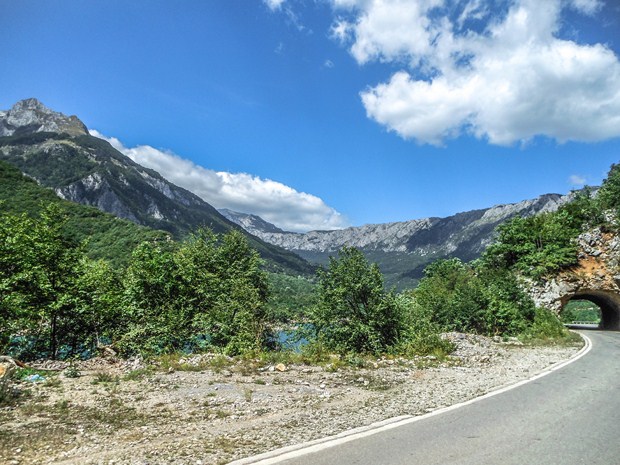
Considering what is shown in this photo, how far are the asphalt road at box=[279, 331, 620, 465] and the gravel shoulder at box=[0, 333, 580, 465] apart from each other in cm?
87

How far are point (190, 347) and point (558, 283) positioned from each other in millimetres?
39085

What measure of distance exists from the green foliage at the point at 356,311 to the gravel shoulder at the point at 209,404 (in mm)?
2917

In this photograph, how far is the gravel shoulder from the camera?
19.7ft

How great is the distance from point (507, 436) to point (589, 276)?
41.2 metres

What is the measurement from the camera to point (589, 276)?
3859cm

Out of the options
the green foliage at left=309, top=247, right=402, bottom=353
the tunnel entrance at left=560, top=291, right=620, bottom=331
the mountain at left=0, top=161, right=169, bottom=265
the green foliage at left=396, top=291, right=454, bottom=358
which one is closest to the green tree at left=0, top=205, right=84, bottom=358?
the green foliage at left=309, top=247, right=402, bottom=353

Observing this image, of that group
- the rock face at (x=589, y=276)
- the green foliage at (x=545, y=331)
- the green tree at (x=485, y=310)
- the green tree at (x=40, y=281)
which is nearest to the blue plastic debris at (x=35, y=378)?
the green tree at (x=40, y=281)

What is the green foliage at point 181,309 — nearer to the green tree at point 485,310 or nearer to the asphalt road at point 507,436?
the asphalt road at point 507,436

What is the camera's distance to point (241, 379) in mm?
11555

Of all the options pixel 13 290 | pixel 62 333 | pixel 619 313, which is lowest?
pixel 619 313

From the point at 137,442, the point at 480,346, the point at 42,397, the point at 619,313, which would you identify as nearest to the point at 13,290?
the point at 42,397

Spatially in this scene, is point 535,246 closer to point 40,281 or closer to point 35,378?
point 40,281

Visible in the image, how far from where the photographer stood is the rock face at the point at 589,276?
3825 cm

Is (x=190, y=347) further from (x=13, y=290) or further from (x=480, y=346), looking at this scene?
(x=480, y=346)
